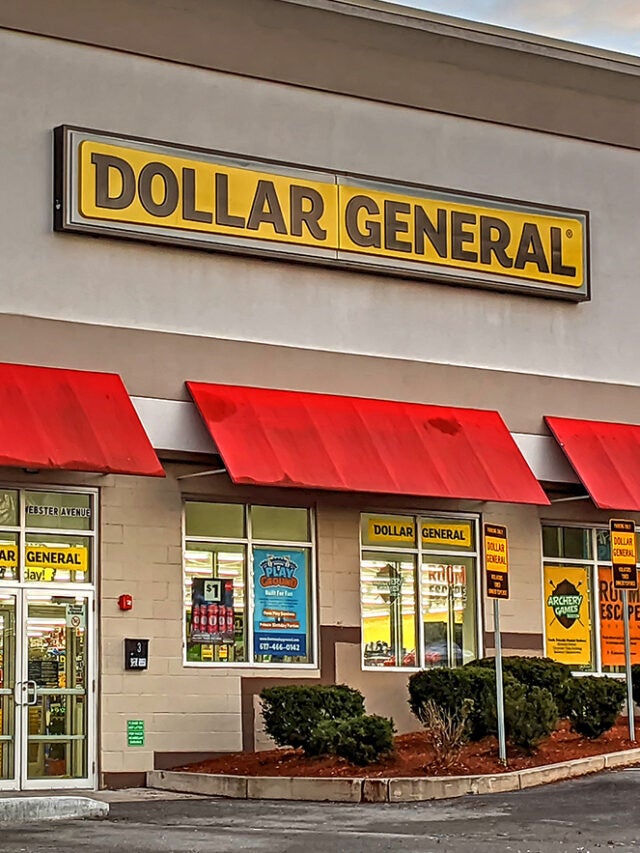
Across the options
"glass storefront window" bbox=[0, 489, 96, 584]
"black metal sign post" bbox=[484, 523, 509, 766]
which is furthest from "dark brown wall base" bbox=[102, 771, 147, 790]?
"black metal sign post" bbox=[484, 523, 509, 766]

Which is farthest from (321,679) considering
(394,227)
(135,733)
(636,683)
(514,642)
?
(394,227)

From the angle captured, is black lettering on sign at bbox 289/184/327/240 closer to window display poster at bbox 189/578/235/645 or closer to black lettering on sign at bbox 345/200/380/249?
black lettering on sign at bbox 345/200/380/249

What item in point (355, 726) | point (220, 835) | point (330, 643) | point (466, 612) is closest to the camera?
point (220, 835)

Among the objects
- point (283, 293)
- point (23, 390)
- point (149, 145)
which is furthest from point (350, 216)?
point (23, 390)

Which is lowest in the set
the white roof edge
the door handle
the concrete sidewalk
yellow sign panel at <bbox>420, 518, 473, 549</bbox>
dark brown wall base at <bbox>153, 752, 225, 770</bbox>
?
the concrete sidewalk

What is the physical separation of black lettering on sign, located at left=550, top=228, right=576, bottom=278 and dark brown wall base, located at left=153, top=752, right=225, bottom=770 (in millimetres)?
9532

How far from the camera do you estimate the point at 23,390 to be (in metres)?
20.5

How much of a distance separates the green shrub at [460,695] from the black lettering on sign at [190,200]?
703 cm

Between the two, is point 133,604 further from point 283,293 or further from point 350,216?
point 350,216

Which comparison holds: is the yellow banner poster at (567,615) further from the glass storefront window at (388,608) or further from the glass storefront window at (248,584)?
the glass storefront window at (248,584)

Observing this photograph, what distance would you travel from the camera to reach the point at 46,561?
2112 cm

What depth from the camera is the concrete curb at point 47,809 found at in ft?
54.7

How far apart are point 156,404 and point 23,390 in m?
2.04

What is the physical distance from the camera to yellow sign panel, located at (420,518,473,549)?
2428 cm
